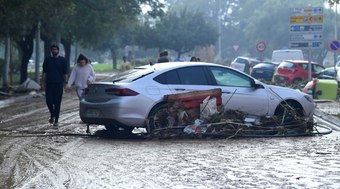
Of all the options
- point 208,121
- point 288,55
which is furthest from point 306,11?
point 288,55

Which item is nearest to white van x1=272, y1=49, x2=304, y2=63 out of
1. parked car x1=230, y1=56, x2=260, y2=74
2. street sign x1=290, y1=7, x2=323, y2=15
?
parked car x1=230, y1=56, x2=260, y2=74

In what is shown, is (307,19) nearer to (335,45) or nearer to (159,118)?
(335,45)

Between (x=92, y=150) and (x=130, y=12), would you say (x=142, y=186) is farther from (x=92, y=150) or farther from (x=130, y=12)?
(x=130, y=12)

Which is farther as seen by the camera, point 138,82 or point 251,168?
point 138,82

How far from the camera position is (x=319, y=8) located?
29.6 metres

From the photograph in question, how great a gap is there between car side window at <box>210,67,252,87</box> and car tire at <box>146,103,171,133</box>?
1.40m

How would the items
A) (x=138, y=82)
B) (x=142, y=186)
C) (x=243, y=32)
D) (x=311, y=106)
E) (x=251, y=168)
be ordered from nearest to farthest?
(x=142, y=186) < (x=251, y=168) < (x=138, y=82) < (x=311, y=106) < (x=243, y=32)

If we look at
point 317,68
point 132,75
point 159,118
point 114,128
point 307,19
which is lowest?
point 114,128

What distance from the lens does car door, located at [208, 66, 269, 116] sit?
15.2m

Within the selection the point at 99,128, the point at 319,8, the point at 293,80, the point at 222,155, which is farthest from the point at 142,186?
the point at 293,80

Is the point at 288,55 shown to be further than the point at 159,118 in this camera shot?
Yes

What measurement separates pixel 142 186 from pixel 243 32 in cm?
10853

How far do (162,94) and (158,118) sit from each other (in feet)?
1.51

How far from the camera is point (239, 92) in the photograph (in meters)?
15.3
